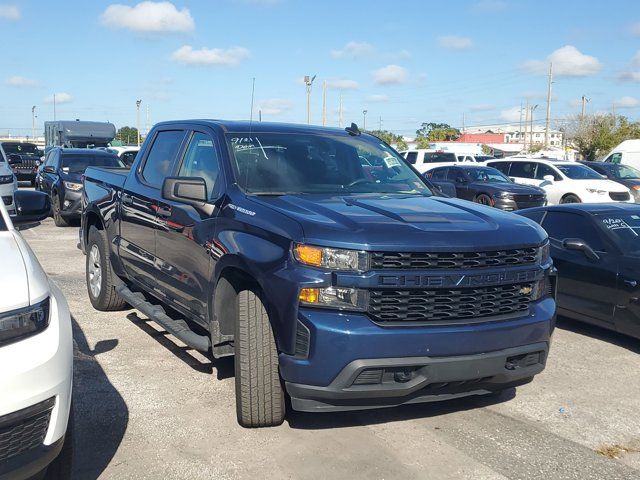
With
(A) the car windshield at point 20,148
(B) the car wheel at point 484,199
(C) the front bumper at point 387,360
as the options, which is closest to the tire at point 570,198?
(B) the car wheel at point 484,199

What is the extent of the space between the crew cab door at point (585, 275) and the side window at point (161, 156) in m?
3.89

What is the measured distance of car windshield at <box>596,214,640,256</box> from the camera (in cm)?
643

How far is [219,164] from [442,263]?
182cm

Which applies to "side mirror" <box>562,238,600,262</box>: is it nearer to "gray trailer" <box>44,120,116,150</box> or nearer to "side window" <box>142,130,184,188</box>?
"side window" <box>142,130,184,188</box>

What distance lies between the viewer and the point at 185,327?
5.10 metres

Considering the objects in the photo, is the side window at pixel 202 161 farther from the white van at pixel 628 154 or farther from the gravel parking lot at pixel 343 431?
the white van at pixel 628 154

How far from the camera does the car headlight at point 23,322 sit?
271 cm

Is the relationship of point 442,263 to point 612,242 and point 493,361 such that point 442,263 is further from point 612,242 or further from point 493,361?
point 612,242

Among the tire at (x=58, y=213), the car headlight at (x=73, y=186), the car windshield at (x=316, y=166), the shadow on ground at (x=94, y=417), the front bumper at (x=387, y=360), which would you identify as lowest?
the shadow on ground at (x=94, y=417)

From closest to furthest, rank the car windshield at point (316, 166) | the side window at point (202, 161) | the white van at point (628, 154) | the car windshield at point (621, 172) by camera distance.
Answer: the car windshield at point (316, 166), the side window at point (202, 161), the car windshield at point (621, 172), the white van at point (628, 154)

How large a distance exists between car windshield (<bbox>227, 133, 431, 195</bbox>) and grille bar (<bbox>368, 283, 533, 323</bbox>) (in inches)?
50.4

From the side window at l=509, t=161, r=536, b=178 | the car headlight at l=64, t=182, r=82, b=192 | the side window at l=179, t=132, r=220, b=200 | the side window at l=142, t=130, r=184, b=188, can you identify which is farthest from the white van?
the side window at l=179, t=132, r=220, b=200

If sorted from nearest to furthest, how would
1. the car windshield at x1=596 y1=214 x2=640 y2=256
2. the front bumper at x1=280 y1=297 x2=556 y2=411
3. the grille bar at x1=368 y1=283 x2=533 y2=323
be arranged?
Answer: the front bumper at x1=280 y1=297 x2=556 y2=411
the grille bar at x1=368 y1=283 x2=533 y2=323
the car windshield at x1=596 y1=214 x2=640 y2=256

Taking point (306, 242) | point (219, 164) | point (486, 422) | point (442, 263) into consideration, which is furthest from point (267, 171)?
point (486, 422)
